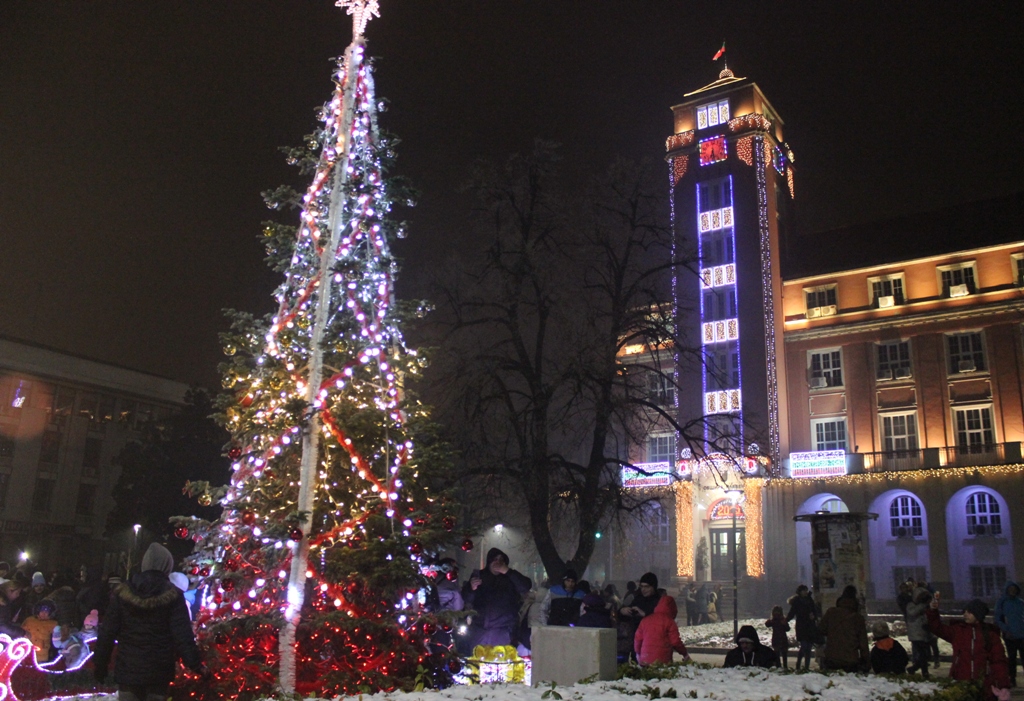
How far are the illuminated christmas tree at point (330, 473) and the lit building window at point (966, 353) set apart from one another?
38478mm

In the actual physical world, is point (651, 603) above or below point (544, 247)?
below

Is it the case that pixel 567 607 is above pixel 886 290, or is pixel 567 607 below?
below

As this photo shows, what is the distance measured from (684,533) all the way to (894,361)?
1394cm

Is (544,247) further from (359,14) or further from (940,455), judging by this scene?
(940,455)

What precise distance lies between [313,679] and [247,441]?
3.04 metres

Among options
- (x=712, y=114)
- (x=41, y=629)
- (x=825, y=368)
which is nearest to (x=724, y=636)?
(x=825, y=368)

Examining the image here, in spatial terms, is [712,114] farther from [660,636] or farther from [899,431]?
[660,636]

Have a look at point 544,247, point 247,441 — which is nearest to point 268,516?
point 247,441

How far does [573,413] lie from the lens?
23922mm

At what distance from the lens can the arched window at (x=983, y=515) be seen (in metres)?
39.4

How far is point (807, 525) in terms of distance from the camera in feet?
143

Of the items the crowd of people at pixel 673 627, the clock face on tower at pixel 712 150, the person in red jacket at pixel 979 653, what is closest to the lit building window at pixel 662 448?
the clock face on tower at pixel 712 150

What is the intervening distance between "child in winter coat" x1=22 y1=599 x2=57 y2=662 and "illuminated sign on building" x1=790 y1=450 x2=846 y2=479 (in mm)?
37726

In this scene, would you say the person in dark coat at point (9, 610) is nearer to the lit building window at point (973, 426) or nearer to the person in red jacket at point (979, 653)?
the person in red jacket at point (979, 653)
